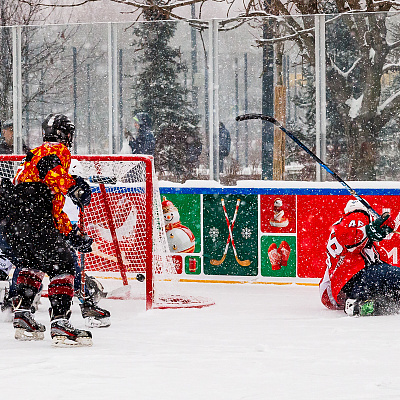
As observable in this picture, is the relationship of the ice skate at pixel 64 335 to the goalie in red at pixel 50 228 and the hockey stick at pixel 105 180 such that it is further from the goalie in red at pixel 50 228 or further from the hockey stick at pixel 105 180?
the hockey stick at pixel 105 180

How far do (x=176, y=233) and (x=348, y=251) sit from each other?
2.39 meters

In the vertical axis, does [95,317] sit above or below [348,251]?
below

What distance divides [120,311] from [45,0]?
35.9ft

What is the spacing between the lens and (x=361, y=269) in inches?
219

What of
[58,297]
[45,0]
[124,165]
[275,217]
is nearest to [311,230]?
[275,217]

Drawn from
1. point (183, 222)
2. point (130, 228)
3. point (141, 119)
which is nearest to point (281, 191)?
point (183, 222)

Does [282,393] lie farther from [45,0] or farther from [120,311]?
[45,0]

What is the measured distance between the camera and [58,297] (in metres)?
4.47

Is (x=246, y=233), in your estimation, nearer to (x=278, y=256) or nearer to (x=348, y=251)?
(x=278, y=256)

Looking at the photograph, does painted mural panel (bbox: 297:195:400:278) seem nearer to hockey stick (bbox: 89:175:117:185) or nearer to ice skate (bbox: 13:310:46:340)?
hockey stick (bbox: 89:175:117:185)

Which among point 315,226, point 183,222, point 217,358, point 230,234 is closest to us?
point 217,358

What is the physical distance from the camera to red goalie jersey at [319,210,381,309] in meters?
5.56

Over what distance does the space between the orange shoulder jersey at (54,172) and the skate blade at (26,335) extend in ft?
2.15

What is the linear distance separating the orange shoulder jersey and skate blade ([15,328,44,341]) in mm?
654
